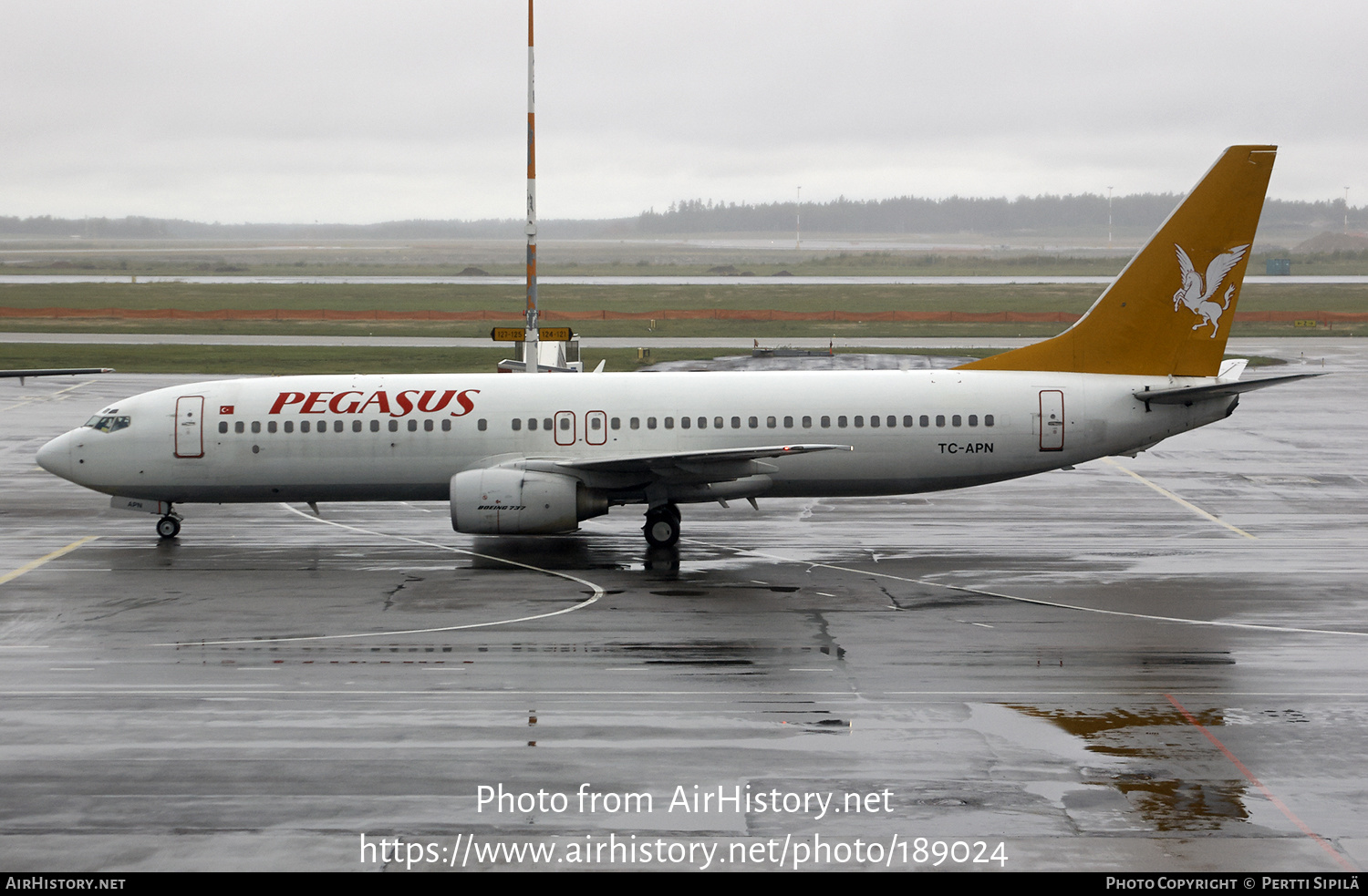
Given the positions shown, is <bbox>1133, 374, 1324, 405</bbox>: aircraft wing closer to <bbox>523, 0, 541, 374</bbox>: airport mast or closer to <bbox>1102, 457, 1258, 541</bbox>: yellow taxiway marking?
<bbox>1102, 457, 1258, 541</bbox>: yellow taxiway marking

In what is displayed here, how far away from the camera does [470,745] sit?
51.9ft

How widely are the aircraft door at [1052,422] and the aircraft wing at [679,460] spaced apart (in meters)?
4.55

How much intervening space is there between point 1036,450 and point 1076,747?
43.6 ft

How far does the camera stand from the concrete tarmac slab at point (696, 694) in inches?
522

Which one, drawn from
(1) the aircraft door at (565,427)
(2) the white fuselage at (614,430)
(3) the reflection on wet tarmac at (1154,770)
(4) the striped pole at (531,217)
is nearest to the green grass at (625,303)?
(4) the striped pole at (531,217)

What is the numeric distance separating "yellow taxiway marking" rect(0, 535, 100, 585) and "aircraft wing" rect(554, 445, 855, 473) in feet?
37.4

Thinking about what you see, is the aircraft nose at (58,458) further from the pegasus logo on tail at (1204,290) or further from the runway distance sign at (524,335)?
the pegasus logo on tail at (1204,290)

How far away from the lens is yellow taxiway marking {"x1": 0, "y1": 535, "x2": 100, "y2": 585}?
2560 cm

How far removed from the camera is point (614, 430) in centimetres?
2833

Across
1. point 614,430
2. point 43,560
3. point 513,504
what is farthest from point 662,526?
point 43,560

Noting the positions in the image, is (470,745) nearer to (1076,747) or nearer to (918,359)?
(1076,747)

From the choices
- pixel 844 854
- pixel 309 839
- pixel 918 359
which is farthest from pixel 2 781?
pixel 918 359

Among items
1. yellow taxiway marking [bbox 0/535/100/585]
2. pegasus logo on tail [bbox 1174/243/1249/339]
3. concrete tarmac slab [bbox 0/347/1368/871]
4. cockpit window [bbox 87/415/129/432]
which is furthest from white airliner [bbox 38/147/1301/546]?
concrete tarmac slab [bbox 0/347/1368/871]

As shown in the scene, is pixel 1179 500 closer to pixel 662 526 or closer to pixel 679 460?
pixel 662 526
